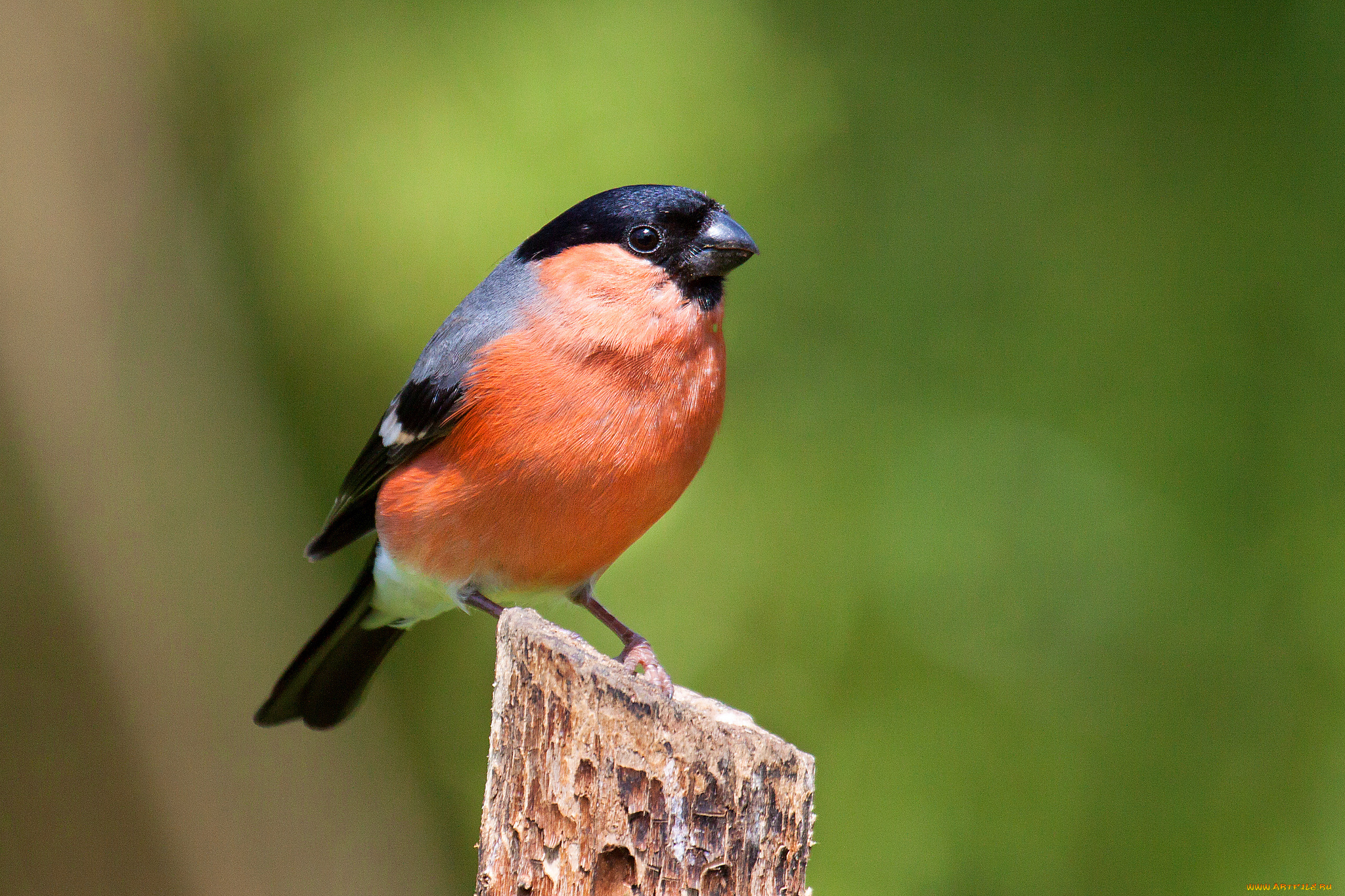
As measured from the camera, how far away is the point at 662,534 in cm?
402

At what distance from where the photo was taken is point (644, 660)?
Answer: 9.21ft

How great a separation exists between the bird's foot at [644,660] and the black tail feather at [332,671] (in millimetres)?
869

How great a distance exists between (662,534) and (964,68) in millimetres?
2036

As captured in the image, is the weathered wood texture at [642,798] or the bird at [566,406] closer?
the weathered wood texture at [642,798]

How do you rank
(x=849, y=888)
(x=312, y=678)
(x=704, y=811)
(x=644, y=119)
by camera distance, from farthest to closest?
1. (x=644, y=119)
2. (x=849, y=888)
3. (x=312, y=678)
4. (x=704, y=811)

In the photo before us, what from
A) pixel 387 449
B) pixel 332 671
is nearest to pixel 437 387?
pixel 387 449

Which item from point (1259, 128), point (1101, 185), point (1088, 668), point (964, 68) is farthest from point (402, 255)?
point (1259, 128)

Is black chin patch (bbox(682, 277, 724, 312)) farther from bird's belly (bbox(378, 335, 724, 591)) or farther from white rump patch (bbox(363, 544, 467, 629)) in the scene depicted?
white rump patch (bbox(363, 544, 467, 629))

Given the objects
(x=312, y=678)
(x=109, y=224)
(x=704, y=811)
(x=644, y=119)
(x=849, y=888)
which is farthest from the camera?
(x=109, y=224)

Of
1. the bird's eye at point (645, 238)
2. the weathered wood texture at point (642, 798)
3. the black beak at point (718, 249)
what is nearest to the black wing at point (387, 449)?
the bird's eye at point (645, 238)

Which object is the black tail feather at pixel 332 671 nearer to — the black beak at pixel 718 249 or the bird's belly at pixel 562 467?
the bird's belly at pixel 562 467

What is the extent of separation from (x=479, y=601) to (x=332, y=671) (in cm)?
83

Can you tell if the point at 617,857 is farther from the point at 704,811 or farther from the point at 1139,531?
the point at 1139,531

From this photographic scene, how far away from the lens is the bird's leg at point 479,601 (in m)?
3.00
